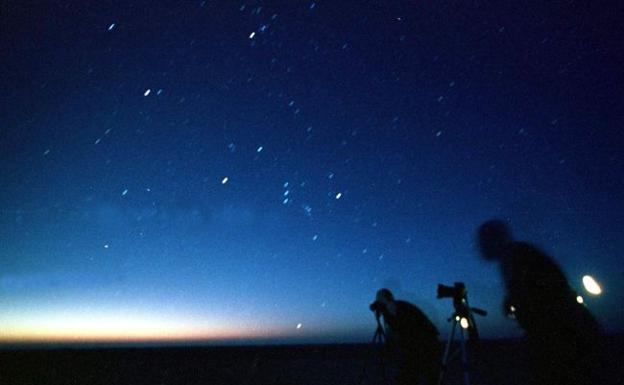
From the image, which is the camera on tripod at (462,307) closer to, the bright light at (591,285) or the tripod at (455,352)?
the tripod at (455,352)

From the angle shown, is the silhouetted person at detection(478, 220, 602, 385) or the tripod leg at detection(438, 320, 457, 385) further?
the tripod leg at detection(438, 320, 457, 385)

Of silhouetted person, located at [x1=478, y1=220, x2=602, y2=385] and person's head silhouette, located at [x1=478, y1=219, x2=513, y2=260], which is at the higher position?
person's head silhouette, located at [x1=478, y1=219, x2=513, y2=260]

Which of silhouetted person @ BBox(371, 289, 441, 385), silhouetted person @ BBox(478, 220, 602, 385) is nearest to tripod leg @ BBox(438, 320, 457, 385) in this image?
silhouetted person @ BBox(371, 289, 441, 385)

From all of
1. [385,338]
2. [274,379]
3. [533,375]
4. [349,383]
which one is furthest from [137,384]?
[533,375]

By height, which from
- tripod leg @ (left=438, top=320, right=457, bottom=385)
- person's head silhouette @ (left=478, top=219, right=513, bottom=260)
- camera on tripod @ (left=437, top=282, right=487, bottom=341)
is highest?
person's head silhouette @ (left=478, top=219, right=513, bottom=260)

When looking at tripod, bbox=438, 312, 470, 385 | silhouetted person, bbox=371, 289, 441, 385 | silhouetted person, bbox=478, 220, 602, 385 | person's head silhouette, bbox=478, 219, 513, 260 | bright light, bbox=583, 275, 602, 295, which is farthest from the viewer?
silhouetted person, bbox=371, 289, 441, 385

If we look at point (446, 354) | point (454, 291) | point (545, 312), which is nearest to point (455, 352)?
point (446, 354)

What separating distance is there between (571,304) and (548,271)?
266 mm

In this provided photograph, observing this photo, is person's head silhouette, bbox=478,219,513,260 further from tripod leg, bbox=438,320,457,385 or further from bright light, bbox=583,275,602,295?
tripod leg, bbox=438,320,457,385

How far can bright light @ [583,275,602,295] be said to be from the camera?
2602mm

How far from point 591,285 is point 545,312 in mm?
365

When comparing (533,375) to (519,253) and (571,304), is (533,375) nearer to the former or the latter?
(571,304)

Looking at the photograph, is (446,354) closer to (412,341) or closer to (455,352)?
(455,352)

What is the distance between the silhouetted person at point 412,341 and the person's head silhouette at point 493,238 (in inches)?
68.8
